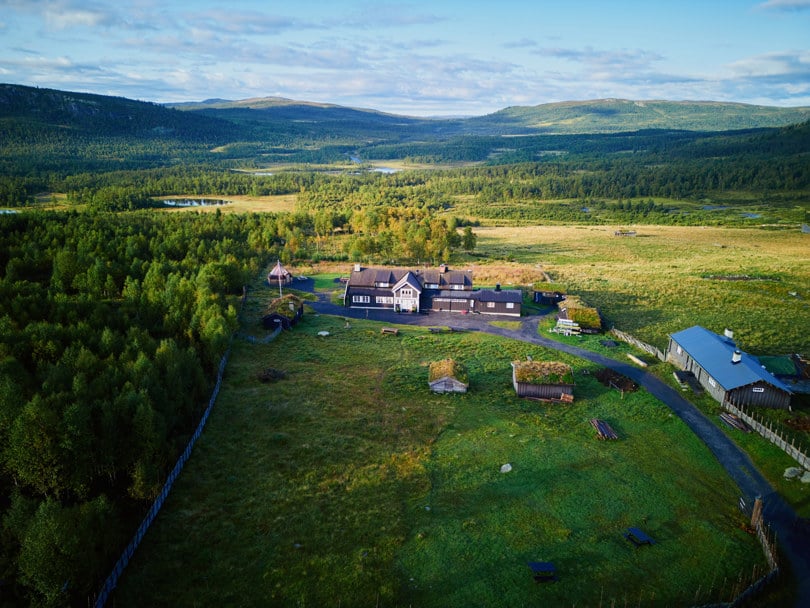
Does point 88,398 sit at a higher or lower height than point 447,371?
higher

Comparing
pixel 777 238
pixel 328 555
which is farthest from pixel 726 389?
pixel 777 238

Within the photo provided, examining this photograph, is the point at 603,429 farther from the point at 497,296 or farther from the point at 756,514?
the point at 497,296

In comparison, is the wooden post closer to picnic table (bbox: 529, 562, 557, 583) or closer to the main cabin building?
picnic table (bbox: 529, 562, 557, 583)

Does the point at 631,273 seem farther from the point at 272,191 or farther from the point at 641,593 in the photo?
the point at 272,191

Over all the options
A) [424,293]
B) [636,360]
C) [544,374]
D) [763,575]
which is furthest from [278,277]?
[763,575]

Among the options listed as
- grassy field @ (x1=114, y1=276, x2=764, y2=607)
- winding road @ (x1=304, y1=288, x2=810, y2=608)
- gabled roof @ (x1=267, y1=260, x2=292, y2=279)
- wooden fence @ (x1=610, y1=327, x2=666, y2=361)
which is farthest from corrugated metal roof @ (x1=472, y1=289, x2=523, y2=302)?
gabled roof @ (x1=267, y1=260, x2=292, y2=279)

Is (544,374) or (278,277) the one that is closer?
(544,374)
